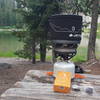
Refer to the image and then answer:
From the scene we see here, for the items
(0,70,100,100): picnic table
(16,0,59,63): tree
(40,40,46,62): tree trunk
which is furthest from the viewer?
(40,40,46,62): tree trunk

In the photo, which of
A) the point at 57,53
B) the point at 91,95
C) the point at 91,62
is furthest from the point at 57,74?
the point at 91,62

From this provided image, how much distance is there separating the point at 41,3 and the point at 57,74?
560cm

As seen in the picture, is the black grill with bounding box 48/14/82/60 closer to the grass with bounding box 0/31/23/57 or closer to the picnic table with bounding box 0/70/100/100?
the picnic table with bounding box 0/70/100/100

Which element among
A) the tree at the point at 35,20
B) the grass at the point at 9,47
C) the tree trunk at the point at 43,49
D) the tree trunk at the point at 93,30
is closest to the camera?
the tree trunk at the point at 93,30

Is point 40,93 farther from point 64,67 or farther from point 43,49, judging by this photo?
point 43,49

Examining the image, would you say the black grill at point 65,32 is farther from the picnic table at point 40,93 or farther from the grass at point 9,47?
the grass at point 9,47

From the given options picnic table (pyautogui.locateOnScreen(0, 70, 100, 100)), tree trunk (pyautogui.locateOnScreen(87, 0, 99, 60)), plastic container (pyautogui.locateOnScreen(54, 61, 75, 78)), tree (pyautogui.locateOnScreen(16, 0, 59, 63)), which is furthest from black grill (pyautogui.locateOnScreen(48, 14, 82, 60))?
tree (pyautogui.locateOnScreen(16, 0, 59, 63))

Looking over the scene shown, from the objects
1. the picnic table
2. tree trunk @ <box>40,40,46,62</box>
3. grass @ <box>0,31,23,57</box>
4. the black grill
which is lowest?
grass @ <box>0,31,23,57</box>

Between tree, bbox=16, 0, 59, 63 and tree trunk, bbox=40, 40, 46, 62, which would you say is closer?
tree, bbox=16, 0, 59, 63

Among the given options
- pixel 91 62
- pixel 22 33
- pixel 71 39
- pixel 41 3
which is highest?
pixel 41 3

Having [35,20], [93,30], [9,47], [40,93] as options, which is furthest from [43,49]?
[9,47]

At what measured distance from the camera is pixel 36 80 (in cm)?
174

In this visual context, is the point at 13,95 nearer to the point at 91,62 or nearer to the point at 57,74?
the point at 57,74

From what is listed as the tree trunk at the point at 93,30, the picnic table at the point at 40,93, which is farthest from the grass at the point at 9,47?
the picnic table at the point at 40,93
